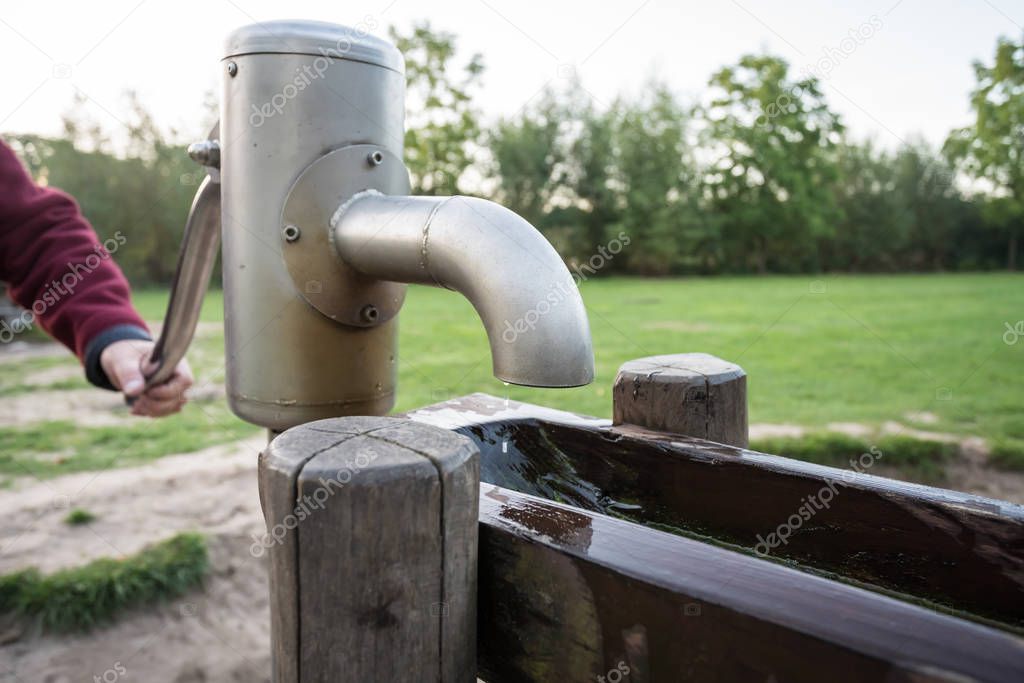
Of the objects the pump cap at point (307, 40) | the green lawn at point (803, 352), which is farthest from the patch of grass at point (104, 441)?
the pump cap at point (307, 40)

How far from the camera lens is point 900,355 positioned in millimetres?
7926

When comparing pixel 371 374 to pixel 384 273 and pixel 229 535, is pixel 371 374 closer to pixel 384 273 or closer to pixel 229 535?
pixel 384 273

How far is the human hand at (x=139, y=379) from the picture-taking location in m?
1.68

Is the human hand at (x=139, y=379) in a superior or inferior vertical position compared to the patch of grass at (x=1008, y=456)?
superior

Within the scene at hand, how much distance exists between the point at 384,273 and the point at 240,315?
0.99 feet

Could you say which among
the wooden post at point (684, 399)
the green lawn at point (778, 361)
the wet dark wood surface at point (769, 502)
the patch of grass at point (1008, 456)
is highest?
the wooden post at point (684, 399)

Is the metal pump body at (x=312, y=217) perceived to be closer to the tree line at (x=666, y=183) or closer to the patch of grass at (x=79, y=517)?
the patch of grass at (x=79, y=517)

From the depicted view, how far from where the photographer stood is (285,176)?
3.91ft

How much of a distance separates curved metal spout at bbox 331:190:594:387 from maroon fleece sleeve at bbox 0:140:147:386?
1.11 m

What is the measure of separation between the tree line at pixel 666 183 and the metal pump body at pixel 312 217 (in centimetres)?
1092

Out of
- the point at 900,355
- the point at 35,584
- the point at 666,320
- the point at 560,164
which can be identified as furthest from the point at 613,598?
the point at 560,164

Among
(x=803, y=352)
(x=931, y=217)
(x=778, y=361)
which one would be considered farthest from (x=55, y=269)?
(x=931, y=217)

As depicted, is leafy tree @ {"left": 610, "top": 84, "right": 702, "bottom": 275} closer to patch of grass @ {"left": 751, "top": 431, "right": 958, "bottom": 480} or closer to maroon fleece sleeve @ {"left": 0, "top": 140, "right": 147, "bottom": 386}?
patch of grass @ {"left": 751, "top": 431, "right": 958, "bottom": 480}

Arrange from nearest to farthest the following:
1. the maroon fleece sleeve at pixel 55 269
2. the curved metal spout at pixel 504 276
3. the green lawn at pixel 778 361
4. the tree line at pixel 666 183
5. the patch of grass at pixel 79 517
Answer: the curved metal spout at pixel 504 276 → the maroon fleece sleeve at pixel 55 269 → the patch of grass at pixel 79 517 → the green lawn at pixel 778 361 → the tree line at pixel 666 183
